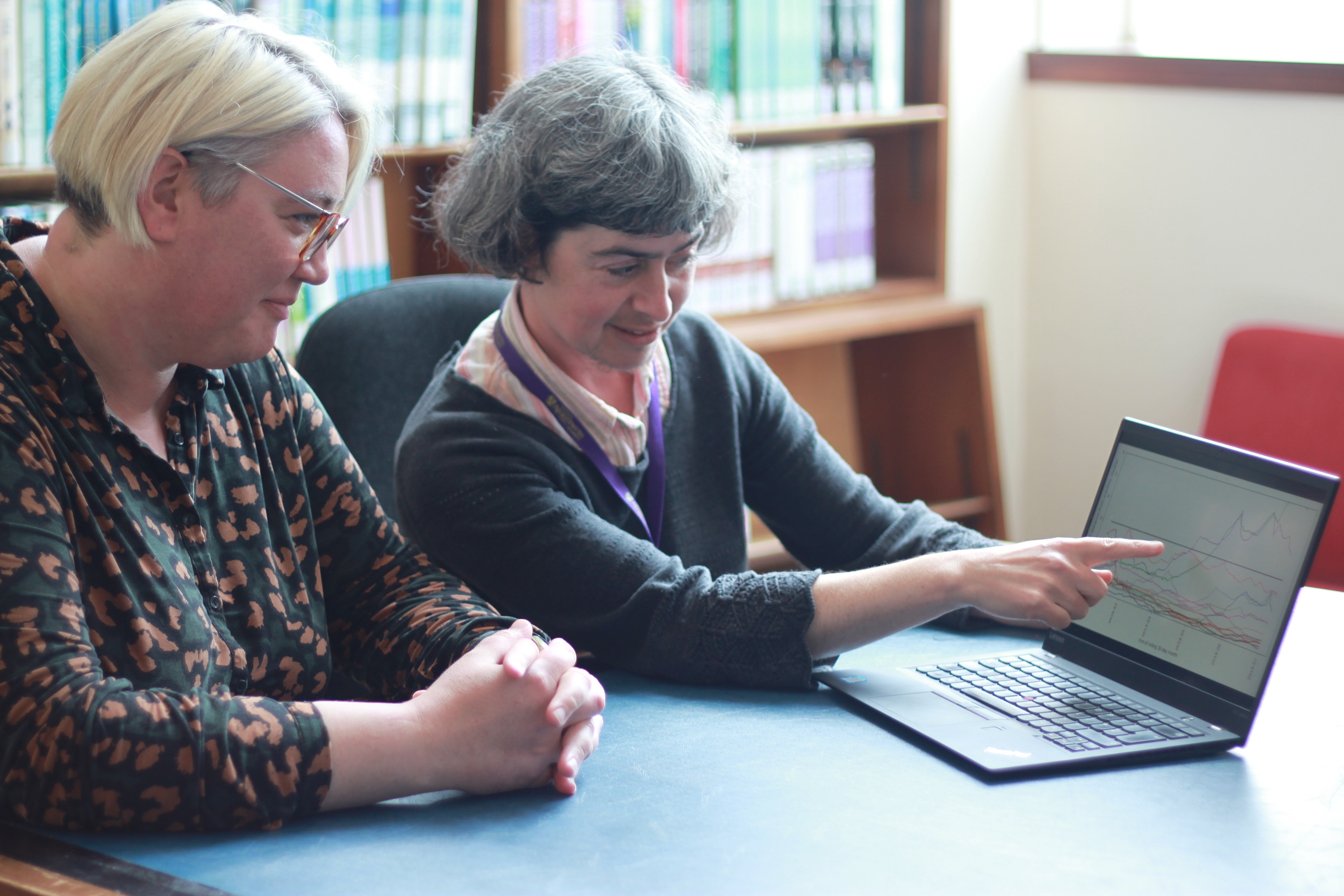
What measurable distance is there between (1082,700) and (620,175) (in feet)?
2.29

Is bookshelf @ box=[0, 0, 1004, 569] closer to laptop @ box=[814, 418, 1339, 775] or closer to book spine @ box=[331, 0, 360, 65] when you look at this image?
book spine @ box=[331, 0, 360, 65]

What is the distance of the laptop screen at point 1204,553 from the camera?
1084 mm

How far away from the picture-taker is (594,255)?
1436 mm

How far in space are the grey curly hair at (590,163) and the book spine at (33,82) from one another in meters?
0.89

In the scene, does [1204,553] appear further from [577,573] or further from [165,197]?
[165,197]

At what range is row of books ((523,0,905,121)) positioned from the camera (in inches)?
98.8

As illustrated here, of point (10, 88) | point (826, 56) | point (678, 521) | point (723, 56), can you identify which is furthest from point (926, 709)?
point (826, 56)

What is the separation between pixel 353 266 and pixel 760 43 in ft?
3.33

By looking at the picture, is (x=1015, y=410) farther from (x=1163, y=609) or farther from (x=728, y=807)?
(x=728, y=807)

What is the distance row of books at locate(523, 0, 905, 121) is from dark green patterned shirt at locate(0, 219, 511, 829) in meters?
1.40

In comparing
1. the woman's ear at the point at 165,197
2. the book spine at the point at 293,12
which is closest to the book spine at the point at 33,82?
the book spine at the point at 293,12

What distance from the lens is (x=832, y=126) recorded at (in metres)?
2.80

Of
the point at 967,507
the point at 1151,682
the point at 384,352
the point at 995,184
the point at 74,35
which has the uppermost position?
the point at 74,35

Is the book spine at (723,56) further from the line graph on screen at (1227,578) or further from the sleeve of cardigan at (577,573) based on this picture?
the line graph on screen at (1227,578)
